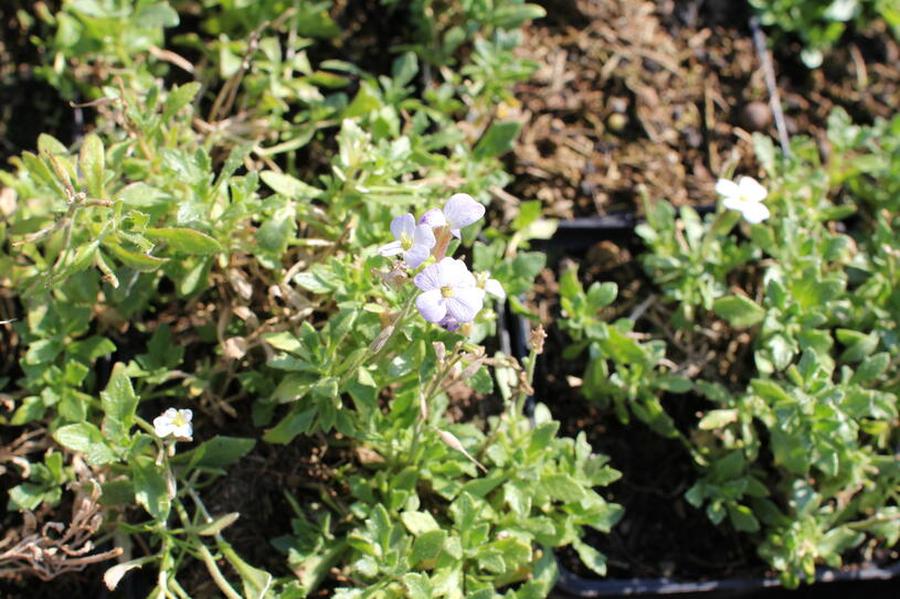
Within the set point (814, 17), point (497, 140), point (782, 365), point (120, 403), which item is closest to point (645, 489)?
point (782, 365)

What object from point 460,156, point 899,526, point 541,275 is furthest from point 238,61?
point 899,526

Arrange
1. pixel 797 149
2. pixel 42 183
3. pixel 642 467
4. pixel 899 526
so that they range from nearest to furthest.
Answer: pixel 42 183 → pixel 899 526 → pixel 642 467 → pixel 797 149

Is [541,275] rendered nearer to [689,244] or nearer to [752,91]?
[689,244]

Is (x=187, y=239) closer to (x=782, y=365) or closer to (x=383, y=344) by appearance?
→ (x=383, y=344)

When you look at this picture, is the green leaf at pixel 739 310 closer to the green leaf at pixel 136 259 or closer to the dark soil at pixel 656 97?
the dark soil at pixel 656 97

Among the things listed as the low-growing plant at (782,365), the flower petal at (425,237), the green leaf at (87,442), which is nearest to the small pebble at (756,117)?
the low-growing plant at (782,365)

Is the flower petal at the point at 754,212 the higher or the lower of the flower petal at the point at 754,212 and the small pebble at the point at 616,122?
the higher
